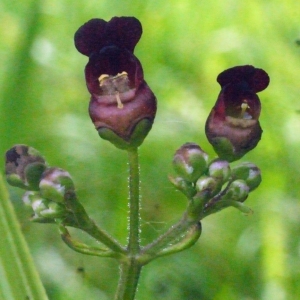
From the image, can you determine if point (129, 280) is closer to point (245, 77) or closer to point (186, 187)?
point (186, 187)

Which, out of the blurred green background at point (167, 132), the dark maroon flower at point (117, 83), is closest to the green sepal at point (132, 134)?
the dark maroon flower at point (117, 83)

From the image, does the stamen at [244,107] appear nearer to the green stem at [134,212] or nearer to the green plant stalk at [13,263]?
the green stem at [134,212]

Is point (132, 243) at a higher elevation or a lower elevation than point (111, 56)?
lower

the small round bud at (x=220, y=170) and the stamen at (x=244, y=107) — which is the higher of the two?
the stamen at (x=244, y=107)

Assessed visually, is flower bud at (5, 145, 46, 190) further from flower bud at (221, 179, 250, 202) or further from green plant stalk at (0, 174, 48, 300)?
flower bud at (221, 179, 250, 202)

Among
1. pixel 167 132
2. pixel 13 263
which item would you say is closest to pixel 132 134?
pixel 13 263

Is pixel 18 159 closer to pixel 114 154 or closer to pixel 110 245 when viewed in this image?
pixel 110 245

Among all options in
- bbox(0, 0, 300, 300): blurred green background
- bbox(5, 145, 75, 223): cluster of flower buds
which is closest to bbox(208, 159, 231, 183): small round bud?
bbox(5, 145, 75, 223): cluster of flower buds
